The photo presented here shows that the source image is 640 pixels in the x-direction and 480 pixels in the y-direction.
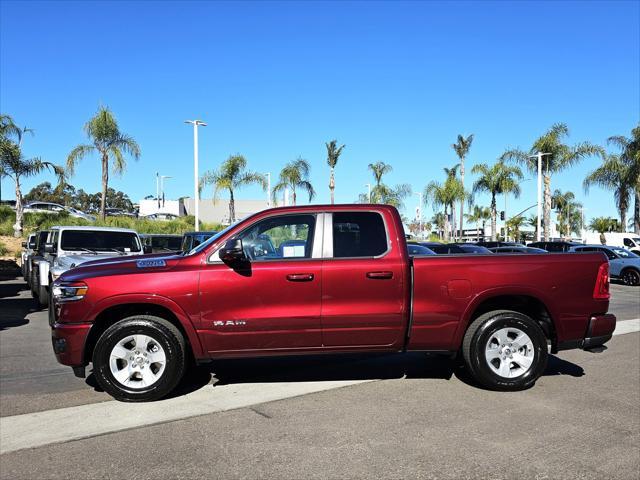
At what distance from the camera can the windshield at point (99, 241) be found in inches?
424

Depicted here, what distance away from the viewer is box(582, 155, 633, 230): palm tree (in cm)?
3597

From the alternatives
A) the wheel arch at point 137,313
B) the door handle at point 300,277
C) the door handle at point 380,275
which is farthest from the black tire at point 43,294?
the door handle at point 380,275

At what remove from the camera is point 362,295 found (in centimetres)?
530

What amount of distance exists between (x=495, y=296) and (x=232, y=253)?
279 centimetres

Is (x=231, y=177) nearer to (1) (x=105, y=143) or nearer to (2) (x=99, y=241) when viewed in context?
(1) (x=105, y=143)

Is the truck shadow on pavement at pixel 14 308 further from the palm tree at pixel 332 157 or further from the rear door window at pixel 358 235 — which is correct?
the palm tree at pixel 332 157

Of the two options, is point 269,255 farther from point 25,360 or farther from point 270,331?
point 25,360

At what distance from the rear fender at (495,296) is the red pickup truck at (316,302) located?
0.01 metres

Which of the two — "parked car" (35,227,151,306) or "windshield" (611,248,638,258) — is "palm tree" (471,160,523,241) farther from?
"parked car" (35,227,151,306)

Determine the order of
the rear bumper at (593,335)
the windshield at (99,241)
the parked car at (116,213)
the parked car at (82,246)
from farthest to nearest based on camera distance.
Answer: the parked car at (116,213)
the windshield at (99,241)
the parked car at (82,246)
the rear bumper at (593,335)

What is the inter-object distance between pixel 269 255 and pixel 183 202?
208 feet

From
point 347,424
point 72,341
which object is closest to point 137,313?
point 72,341

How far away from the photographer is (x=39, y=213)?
1278 inches

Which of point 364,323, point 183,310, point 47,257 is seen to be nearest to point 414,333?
point 364,323
